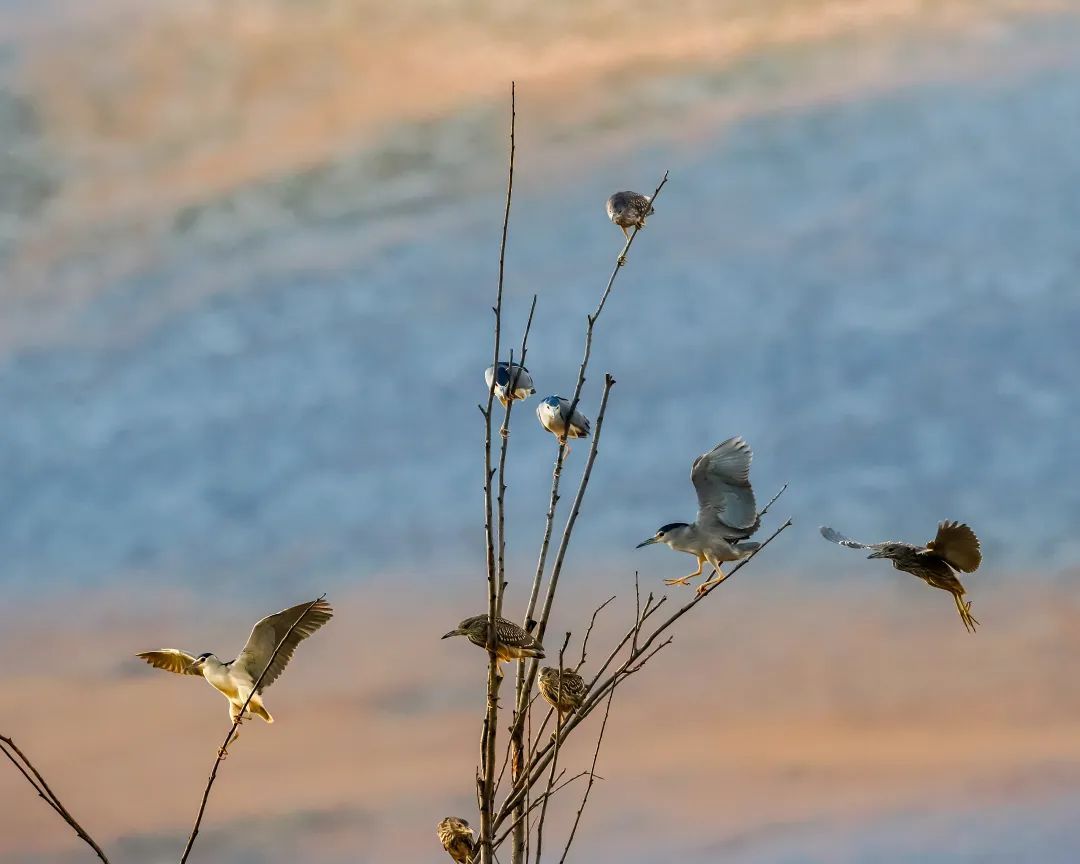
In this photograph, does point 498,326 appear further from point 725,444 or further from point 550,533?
point 725,444

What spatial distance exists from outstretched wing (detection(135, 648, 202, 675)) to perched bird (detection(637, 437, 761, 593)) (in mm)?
2450

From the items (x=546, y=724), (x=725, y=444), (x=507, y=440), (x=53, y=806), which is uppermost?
(x=725, y=444)

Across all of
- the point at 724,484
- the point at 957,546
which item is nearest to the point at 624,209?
the point at 724,484

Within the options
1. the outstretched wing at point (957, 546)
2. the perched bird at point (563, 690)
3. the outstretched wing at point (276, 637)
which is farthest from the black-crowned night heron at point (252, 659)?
the outstretched wing at point (957, 546)

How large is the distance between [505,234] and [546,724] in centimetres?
154

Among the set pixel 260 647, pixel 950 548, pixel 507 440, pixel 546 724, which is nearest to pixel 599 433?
pixel 507 440

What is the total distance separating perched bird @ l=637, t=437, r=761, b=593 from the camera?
5.22 meters

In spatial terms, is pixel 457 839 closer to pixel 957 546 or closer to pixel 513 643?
pixel 513 643

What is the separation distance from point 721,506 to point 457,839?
6.05 ft

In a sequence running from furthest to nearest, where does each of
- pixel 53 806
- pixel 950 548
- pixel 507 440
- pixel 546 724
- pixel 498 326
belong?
pixel 950 548, pixel 546 724, pixel 507 440, pixel 498 326, pixel 53 806

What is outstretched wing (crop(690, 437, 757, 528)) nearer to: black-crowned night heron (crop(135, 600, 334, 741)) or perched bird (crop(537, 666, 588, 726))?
perched bird (crop(537, 666, 588, 726))

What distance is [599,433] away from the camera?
3.84m

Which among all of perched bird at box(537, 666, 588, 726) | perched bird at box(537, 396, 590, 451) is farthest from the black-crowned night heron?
perched bird at box(537, 396, 590, 451)

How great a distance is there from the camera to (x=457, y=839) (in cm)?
406
